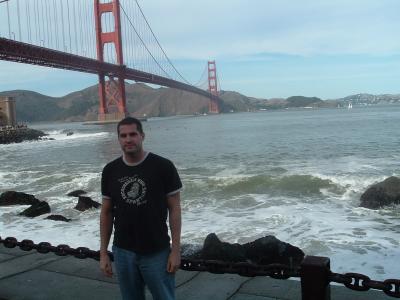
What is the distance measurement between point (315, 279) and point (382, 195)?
21.0 ft

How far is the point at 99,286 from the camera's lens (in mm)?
2891

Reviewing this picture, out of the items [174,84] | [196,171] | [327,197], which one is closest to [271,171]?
[196,171]

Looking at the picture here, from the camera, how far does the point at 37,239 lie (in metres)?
5.79

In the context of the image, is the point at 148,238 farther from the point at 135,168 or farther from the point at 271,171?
the point at 271,171

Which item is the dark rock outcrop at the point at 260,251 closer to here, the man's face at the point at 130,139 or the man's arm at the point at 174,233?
the man's arm at the point at 174,233

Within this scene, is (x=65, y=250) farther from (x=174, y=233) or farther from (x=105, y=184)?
(x=174, y=233)

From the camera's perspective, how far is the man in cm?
197

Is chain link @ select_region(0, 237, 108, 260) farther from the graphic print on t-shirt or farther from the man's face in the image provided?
the man's face

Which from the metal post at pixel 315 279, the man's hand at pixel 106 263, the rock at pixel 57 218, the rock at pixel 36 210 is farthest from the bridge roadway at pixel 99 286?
the rock at pixel 36 210

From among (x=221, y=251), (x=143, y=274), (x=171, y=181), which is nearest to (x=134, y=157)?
(x=171, y=181)

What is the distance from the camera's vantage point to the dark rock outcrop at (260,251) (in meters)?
4.50

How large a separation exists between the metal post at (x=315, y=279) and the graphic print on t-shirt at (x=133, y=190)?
0.73 metres

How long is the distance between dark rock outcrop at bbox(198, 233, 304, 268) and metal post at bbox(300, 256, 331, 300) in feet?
7.93

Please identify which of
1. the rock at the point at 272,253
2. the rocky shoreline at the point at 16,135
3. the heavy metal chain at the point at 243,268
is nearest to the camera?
the heavy metal chain at the point at 243,268
